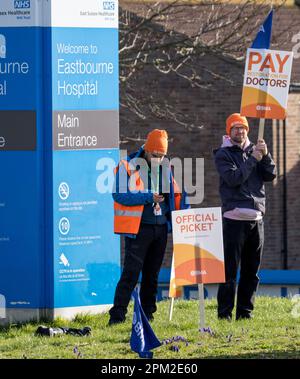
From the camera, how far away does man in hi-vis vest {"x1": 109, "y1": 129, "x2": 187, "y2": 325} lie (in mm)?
12172

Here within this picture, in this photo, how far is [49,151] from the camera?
12.6 meters

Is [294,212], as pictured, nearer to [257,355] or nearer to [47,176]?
[47,176]

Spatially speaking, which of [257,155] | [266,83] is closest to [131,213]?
[257,155]

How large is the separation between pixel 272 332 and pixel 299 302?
7.40 feet

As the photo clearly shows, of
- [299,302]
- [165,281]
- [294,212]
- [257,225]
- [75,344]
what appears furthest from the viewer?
[294,212]

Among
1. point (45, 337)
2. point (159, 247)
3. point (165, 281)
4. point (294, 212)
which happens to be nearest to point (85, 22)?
point (159, 247)

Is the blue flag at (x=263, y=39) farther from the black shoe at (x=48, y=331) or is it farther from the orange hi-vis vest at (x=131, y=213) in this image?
the black shoe at (x=48, y=331)

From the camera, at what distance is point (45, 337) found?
11.8 meters

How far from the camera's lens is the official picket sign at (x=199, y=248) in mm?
11633

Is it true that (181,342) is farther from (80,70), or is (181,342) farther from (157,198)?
(80,70)

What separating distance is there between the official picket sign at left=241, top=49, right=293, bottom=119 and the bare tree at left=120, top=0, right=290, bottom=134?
25.8 ft

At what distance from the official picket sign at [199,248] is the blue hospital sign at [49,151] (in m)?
1.55

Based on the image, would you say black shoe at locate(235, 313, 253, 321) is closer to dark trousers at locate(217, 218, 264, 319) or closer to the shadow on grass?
dark trousers at locate(217, 218, 264, 319)

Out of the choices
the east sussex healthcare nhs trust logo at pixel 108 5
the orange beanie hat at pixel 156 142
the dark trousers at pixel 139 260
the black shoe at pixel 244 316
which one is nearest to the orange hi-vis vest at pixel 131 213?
the dark trousers at pixel 139 260
